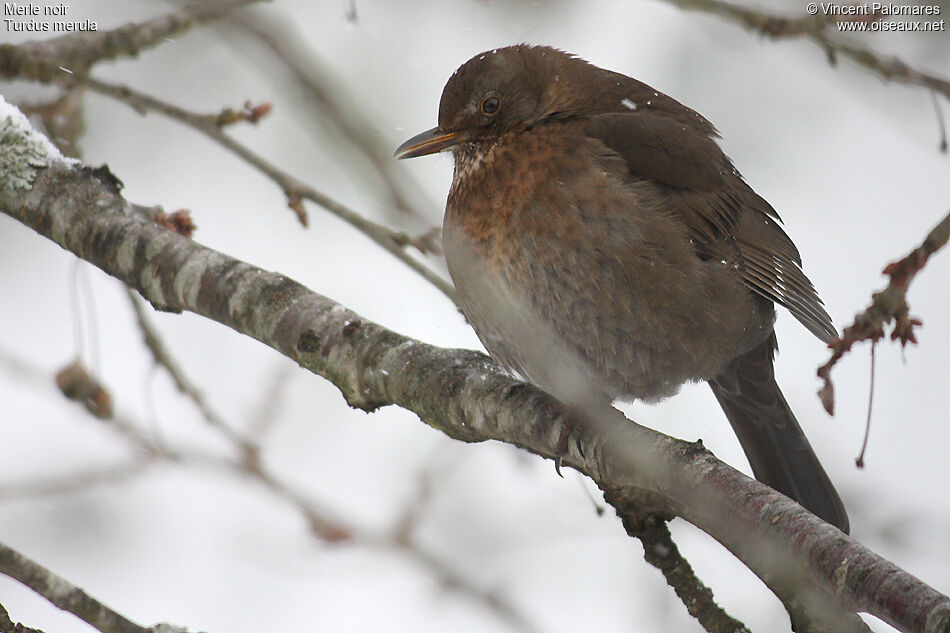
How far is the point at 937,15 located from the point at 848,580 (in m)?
3.37

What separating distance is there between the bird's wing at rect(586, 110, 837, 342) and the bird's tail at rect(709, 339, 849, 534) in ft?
1.10

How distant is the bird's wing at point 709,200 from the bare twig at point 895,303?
1.68 meters

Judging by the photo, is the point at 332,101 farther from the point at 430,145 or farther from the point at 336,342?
the point at 336,342

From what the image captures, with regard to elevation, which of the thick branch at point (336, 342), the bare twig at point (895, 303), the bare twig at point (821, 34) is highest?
the bare twig at point (821, 34)

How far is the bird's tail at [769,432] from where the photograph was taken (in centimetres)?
396

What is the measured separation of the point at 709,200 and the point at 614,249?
0.65m

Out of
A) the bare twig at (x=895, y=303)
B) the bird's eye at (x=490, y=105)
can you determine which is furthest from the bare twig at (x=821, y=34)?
the bare twig at (x=895, y=303)

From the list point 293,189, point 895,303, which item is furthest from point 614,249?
point 895,303

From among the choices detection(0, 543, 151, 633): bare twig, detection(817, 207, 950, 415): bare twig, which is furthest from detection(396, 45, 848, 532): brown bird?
detection(0, 543, 151, 633): bare twig

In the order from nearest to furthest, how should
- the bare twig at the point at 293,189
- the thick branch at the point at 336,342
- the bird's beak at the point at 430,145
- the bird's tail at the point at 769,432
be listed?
the thick branch at the point at 336,342 < the bare twig at the point at 293,189 < the bird's beak at the point at 430,145 < the bird's tail at the point at 769,432

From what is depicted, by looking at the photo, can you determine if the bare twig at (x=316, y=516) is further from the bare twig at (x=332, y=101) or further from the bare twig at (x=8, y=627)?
the bare twig at (x=8, y=627)

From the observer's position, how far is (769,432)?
4.10 metres

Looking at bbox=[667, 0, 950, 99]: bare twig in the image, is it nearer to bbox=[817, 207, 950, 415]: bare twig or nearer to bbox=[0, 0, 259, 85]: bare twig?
bbox=[817, 207, 950, 415]: bare twig

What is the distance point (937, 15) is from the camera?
4.37 m
